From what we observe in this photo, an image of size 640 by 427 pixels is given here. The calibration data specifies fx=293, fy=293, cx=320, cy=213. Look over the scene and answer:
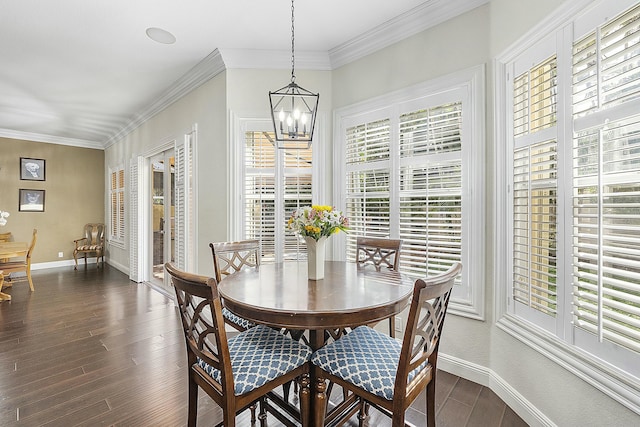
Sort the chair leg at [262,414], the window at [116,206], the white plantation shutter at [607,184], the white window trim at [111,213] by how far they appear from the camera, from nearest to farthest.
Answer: the white plantation shutter at [607,184], the chair leg at [262,414], the white window trim at [111,213], the window at [116,206]

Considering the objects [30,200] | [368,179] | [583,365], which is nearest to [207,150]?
[368,179]

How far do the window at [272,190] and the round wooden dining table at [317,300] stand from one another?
3.76ft

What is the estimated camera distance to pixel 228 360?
1244 millimetres

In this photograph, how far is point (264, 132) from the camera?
314 cm

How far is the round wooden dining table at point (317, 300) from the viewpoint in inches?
51.5

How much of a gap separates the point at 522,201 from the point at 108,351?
3686 mm

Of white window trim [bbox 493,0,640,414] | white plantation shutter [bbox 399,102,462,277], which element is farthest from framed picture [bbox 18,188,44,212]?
white window trim [bbox 493,0,640,414]

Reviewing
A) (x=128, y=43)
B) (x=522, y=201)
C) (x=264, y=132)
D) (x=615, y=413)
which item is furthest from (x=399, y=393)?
(x=128, y=43)

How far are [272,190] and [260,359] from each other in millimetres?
2019

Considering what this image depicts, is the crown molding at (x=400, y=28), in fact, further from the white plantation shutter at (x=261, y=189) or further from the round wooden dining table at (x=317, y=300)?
the round wooden dining table at (x=317, y=300)

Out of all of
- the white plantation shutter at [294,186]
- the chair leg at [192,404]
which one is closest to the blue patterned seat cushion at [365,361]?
the chair leg at [192,404]

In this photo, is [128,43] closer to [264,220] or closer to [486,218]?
[264,220]

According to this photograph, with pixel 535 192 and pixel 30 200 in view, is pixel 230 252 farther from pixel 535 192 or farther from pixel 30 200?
pixel 30 200

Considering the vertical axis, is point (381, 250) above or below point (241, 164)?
below
